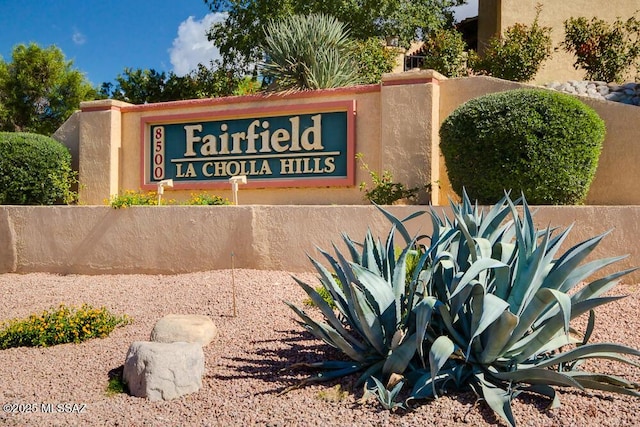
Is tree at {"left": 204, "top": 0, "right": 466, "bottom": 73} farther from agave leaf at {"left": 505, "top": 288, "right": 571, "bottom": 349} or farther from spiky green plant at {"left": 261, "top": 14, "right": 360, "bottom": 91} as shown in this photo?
agave leaf at {"left": 505, "top": 288, "right": 571, "bottom": 349}

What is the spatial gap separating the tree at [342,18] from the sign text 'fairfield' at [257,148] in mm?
7362

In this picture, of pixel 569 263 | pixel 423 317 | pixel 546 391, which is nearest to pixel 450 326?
pixel 423 317

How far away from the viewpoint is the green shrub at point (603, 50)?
1272 cm

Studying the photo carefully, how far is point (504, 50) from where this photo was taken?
12469 mm

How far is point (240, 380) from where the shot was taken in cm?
476

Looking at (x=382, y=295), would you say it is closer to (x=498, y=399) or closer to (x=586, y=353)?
(x=498, y=399)

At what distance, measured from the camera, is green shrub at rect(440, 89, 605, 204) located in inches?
285

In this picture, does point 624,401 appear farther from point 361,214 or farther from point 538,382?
point 361,214

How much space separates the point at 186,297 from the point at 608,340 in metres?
4.46

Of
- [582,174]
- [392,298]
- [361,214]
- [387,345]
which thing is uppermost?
[582,174]

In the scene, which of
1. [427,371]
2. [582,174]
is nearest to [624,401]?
[427,371]

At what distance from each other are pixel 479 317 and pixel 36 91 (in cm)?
2066

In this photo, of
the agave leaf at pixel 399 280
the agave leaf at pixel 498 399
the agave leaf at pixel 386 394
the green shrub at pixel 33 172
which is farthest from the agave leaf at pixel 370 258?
the green shrub at pixel 33 172

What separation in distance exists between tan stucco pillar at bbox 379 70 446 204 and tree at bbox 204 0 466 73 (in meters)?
7.90
